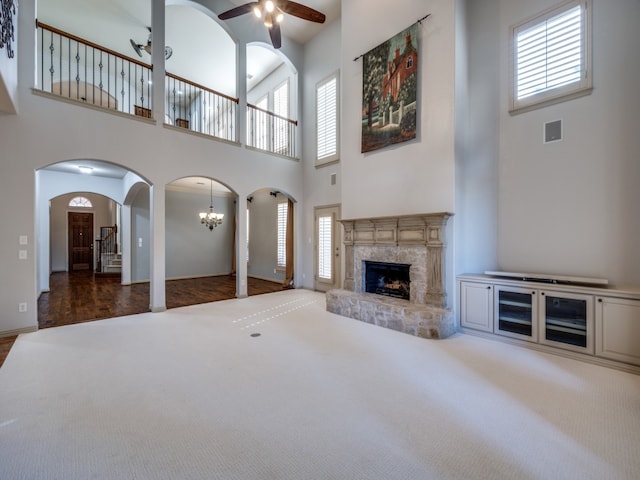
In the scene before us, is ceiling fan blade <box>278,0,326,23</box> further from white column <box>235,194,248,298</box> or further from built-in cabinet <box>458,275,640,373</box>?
built-in cabinet <box>458,275,640,373</box>

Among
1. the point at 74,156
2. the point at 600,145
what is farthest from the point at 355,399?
the point at 74,156

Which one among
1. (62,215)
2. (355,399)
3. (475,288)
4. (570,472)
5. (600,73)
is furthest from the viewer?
(62,215)

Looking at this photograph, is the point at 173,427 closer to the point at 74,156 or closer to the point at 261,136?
the point at 74,156

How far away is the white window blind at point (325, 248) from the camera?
7.00 metres

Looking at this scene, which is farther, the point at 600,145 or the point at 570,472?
the point at 600,145

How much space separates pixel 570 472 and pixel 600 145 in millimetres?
3675

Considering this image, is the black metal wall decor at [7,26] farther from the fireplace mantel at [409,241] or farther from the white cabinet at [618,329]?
the white cabinet at [618,329]

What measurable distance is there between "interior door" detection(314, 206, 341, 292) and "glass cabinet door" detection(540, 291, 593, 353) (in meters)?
4.05

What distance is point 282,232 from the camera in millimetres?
8633

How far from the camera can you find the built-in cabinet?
297 cm

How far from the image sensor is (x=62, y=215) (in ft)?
38.0

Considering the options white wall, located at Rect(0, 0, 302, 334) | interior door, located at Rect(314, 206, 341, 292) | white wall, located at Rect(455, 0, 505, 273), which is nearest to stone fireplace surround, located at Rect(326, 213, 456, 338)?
white wall, located at Rect(455, 0, 505, 273)

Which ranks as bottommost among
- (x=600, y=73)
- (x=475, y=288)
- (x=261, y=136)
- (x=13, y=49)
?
(x=475, y=288)

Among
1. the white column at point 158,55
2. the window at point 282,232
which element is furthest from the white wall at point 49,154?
the window at point 282,232
